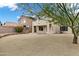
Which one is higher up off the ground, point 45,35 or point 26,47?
point 45,35

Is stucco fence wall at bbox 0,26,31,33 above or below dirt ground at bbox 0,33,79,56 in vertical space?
above

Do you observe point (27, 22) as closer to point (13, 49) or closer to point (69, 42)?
point (13, 49)

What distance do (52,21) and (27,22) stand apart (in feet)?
1.06

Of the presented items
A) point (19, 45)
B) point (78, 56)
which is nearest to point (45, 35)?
point (19, 45)

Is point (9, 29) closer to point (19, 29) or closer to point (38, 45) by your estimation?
point (19, 29)

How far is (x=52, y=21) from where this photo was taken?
2.17 meters

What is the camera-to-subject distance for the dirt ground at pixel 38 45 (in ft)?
7.02

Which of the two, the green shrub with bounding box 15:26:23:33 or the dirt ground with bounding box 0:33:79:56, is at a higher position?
the green shrub with bounding box 15:26:23:33

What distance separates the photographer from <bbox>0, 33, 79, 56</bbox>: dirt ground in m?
2.14

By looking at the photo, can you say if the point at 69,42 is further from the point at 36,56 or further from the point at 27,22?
the point at 27,22

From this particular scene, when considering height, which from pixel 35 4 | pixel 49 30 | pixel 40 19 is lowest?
pixel 49 30

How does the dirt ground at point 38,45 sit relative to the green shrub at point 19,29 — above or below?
below

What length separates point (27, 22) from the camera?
220 centimetres

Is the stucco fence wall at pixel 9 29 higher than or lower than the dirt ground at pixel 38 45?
higher
